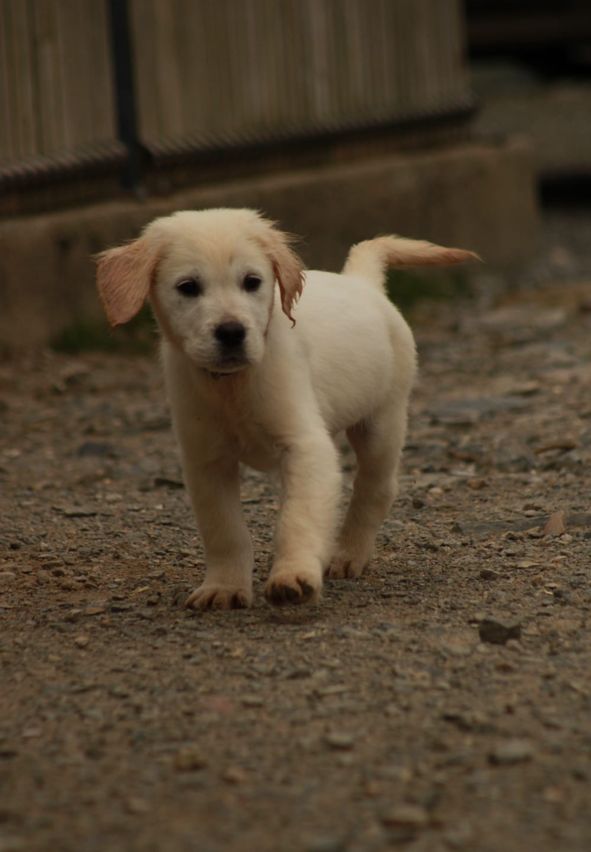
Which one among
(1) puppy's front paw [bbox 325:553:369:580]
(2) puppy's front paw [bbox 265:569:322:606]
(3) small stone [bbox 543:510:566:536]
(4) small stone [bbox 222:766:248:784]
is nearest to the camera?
(4) small stone [bbox 222:766:248:784]

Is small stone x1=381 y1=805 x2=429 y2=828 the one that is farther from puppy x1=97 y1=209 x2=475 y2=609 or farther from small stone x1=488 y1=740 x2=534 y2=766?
puppy x1=97 y1=209 x2=475 y2=609

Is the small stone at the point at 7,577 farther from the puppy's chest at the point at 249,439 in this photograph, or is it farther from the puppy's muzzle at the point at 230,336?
the puppy's muzzle at the point at 230,336

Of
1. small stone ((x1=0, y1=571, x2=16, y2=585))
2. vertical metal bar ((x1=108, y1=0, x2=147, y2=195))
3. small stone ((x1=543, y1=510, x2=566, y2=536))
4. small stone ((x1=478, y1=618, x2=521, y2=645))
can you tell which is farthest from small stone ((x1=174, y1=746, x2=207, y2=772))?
vertical metal bar ((x1=108, y1=0, x2=147, y2=195))

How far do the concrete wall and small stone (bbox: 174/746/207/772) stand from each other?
553 cm

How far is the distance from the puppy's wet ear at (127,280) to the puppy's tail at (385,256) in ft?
3.74

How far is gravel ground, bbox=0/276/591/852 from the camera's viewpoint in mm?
2891

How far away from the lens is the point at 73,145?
29.2ft

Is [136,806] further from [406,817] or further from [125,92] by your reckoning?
[125,92]

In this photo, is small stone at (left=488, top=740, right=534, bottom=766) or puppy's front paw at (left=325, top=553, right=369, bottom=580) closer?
small stone at (left=488, top=740, right=534, bottom=766)

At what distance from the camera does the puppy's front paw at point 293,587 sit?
400 cm

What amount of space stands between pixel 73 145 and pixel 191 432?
16.1ft

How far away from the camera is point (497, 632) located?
389 cm

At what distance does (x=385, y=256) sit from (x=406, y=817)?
2.84m

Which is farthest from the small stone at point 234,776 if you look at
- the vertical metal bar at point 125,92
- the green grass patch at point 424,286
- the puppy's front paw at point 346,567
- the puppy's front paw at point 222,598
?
the green grass patch at point 424,286
